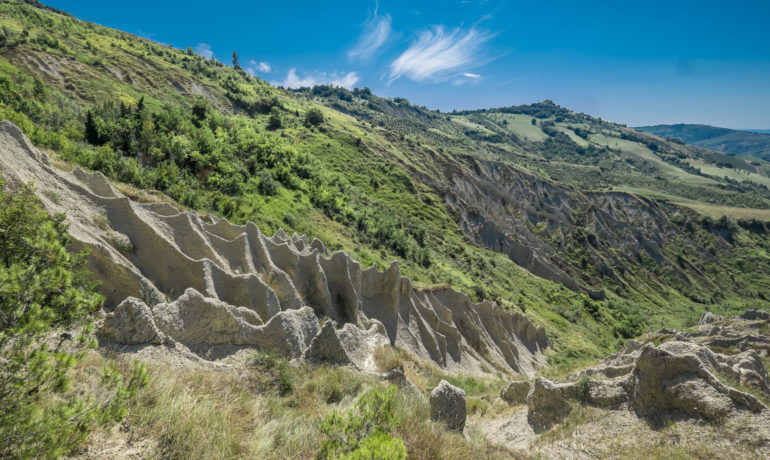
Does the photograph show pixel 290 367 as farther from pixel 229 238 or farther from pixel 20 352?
pixel 229 238

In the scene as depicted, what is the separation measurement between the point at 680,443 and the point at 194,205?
29.3 meters

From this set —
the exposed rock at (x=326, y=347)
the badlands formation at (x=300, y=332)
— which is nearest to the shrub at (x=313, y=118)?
the badlands formation at (x=300, y=332)

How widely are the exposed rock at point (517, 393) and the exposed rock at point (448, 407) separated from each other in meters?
7.05

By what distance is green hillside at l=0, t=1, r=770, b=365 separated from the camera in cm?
3016

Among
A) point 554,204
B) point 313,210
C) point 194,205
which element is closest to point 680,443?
point 194,205

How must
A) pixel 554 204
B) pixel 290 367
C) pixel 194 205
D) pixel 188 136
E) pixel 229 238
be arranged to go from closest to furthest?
pixel 290 367 → pixel 229 238 → pixel 194 205 → pixel 188 136 → pixel 554 204

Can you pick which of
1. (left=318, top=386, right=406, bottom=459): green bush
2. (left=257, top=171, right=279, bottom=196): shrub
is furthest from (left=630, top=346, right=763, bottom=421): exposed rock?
(left=257, top=171, right=279, bottom=196): shrub

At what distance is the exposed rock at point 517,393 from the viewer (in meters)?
15.9

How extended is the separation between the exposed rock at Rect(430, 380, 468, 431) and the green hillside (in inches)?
682

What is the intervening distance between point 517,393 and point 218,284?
14700mm

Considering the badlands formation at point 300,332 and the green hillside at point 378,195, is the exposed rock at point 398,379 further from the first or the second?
the green hillside at point 378,195

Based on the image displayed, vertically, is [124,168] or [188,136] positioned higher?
[188,136]

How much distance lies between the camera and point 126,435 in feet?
15.4

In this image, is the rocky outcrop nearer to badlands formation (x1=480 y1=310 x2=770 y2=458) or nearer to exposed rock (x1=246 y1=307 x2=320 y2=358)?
badlands formation (x1=480 y1=310 x2=770 y2=458)
